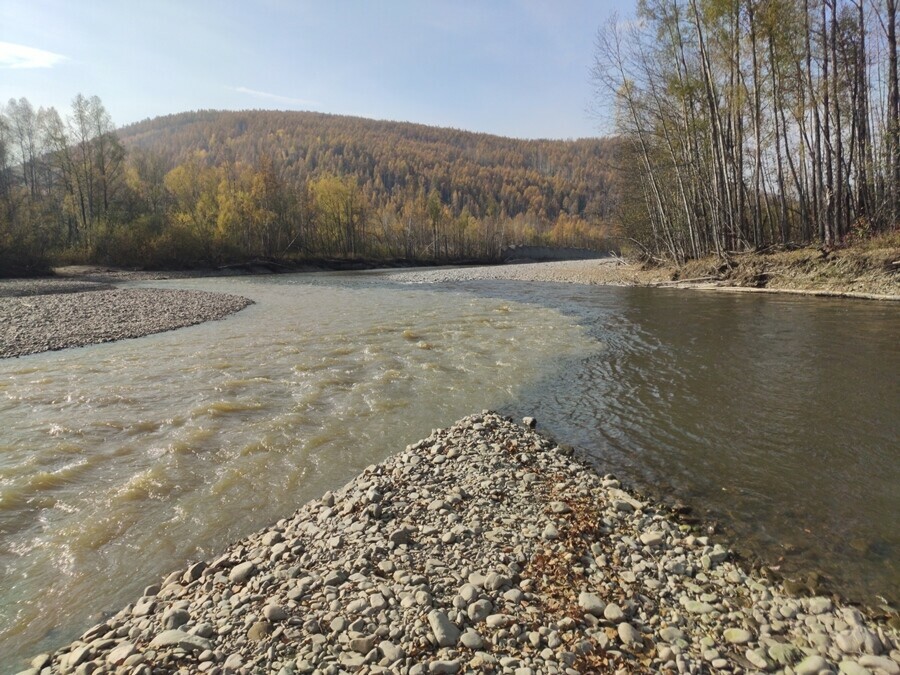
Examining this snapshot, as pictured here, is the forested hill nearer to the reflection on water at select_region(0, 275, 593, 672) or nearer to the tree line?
the tree line

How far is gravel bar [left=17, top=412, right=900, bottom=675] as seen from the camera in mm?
2799

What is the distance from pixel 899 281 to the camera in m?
16.5

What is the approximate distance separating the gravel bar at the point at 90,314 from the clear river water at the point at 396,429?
1732 millimetres

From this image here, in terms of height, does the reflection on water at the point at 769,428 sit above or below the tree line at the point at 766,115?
below

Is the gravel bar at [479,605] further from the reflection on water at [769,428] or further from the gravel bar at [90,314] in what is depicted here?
the gravel bar at [90,314]

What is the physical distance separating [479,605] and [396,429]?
431 centimetres

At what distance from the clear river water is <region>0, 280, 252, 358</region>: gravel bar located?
1.73 meters

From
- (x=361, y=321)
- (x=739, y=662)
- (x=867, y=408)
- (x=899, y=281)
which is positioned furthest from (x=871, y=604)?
(x=899, y=281)

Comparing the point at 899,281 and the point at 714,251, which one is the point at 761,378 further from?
the point at 714,251

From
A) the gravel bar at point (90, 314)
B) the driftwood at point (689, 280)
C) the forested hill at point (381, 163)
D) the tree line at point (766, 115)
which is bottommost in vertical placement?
the gravel bar at point (90, 314)

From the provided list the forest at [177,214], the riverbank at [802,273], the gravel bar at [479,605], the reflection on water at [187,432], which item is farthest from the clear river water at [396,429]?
the forest at [177,214]

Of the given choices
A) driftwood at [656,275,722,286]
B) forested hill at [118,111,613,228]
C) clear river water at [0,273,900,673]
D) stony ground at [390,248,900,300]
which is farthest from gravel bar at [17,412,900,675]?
forested hill at [118,111,613,228]

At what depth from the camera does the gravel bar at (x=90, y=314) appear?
1448 cm

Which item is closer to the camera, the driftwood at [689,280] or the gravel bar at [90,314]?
the gravel bar at [90,314]
